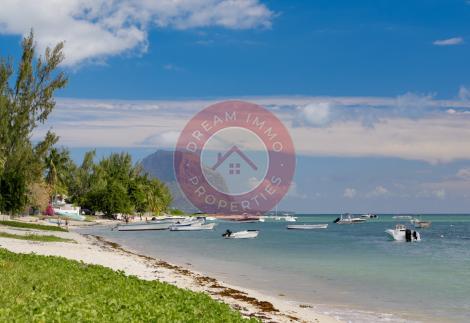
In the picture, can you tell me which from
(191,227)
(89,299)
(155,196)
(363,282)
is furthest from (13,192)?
(155,196)

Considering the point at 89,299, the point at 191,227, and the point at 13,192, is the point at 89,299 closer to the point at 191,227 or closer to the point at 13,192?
the point at 13,192

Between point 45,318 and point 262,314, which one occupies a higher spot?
point 45,318

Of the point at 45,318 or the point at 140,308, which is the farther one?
the point at 140,308

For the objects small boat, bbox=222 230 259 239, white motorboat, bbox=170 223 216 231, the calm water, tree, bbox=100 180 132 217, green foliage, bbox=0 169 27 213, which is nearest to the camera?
the calm water

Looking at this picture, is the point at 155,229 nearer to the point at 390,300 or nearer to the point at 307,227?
the point at 307,227

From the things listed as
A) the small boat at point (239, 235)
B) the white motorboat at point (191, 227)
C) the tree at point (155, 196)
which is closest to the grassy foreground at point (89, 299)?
the small boat at point (239, 235)

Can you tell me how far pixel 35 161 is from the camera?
47.5 meters

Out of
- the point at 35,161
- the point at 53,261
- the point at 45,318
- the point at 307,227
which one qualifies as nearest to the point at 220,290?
the point at 53,261

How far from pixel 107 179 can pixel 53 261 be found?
5328 inches

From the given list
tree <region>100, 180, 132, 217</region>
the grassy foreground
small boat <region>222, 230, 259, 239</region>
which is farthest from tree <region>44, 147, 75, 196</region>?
the grassy foreground

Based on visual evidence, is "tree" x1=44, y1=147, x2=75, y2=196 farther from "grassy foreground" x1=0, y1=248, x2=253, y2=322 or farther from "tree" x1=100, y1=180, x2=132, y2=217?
"grassy foreground" x1=0, y1=248, x2=253, y2=322

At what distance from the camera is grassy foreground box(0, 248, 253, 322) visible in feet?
35.7

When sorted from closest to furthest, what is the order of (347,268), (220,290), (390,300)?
(220,290) < (390,300) < (347,268)

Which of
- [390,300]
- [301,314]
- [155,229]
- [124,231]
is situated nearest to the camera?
[301,314]
